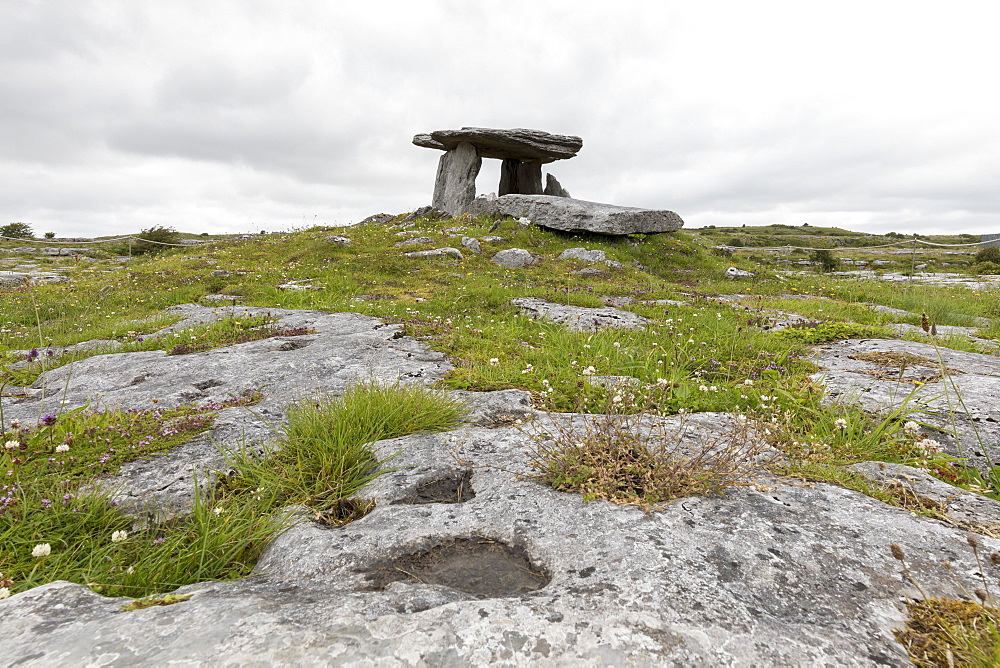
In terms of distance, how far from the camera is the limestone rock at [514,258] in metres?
16.8

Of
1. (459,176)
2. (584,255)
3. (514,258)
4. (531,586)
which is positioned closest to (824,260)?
(584,255)

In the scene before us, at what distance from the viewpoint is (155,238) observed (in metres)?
30.0

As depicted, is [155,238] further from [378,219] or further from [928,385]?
[928,385]

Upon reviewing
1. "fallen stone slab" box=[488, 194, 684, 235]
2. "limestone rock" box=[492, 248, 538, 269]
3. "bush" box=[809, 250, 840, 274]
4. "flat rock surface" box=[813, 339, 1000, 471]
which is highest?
"fallen stone slab" box=[488, 194, 684, 235]

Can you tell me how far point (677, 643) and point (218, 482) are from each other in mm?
3073

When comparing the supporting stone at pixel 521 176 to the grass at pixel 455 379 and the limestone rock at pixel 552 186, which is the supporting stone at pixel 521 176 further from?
the grass at pixel 455 379

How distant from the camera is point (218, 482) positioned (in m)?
3.41

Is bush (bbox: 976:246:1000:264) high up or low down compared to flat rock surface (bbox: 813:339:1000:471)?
up

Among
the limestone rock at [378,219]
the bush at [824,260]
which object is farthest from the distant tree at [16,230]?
the bush at [824,260]

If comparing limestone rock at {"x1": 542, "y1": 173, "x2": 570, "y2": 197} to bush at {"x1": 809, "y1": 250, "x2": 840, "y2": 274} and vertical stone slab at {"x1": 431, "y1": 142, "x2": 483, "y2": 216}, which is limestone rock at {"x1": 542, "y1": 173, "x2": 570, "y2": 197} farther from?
bush at {"x1": 809, "y1": 250, "x2": 840, "y2": 274}

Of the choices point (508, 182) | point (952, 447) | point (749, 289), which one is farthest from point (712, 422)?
point (508, 182)

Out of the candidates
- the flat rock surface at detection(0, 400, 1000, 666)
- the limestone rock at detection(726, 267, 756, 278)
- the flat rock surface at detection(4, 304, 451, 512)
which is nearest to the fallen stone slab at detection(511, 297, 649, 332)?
the flat rock surface at detection(4, 304, 451, 512)

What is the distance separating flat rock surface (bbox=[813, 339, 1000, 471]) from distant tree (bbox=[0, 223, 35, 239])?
5210 centimetres

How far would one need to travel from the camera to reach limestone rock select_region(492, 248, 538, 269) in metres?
16.8
